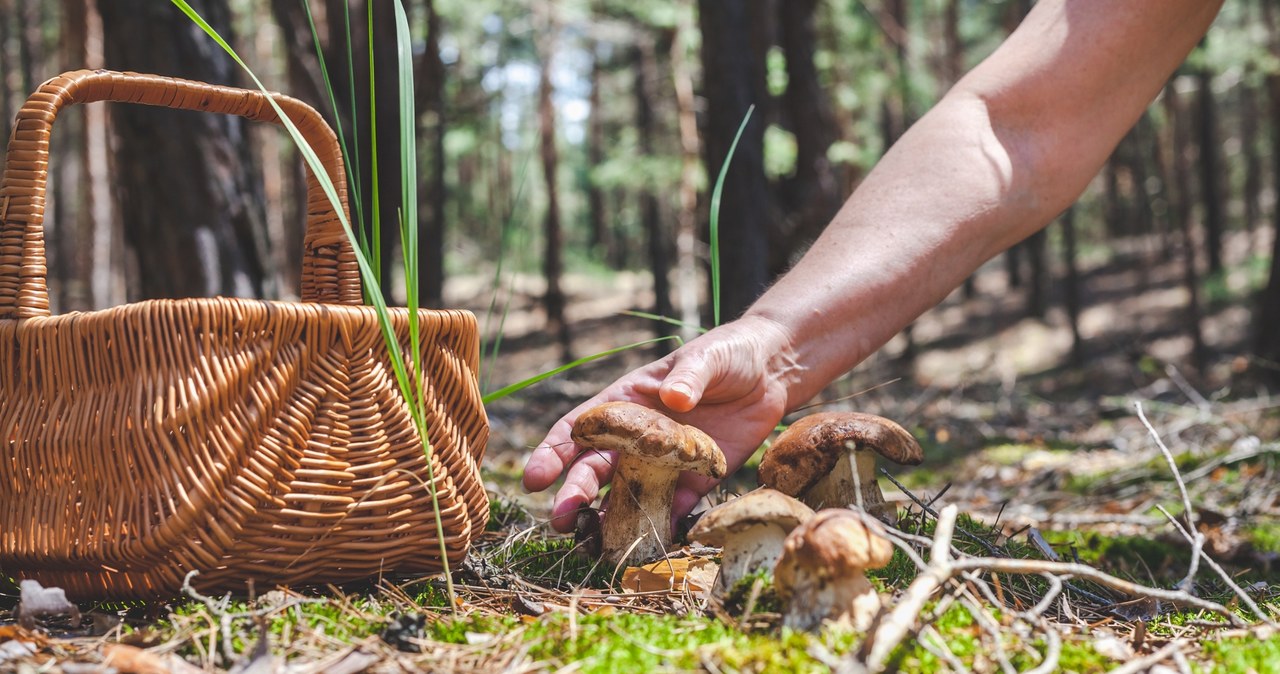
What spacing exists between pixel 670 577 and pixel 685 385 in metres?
0.40

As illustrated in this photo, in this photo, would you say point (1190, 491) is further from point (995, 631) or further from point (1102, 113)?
A: point (995, 631)

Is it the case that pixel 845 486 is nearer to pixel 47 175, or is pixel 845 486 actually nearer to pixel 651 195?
pixel 47 175

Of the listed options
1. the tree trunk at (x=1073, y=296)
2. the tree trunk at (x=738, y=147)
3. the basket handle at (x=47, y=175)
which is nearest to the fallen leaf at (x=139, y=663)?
the basket handle at (x=47, y=175)

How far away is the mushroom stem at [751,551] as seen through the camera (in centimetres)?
150

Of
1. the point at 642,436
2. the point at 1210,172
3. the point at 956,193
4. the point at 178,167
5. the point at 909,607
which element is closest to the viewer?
the point at 909,607

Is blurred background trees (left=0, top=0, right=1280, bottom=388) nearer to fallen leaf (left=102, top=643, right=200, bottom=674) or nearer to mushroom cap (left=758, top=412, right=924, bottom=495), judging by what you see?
mushroom cap (left=758, top=412, right=924, bottom=495)

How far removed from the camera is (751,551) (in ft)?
4.94

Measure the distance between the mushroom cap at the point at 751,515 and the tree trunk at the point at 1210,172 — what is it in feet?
52.1

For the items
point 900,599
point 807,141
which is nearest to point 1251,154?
point 807,141

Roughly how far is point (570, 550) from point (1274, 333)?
7.65 metres

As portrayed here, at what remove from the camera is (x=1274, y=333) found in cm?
715

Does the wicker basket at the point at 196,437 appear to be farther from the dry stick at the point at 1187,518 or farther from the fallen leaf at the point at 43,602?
the dry stick at the point at 1187,518

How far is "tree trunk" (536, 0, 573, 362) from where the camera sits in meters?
15.0

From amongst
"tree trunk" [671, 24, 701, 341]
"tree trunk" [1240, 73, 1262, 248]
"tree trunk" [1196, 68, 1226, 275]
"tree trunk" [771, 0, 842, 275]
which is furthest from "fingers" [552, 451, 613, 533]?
"tree trunk" [1240, 73, 1262, 248]
